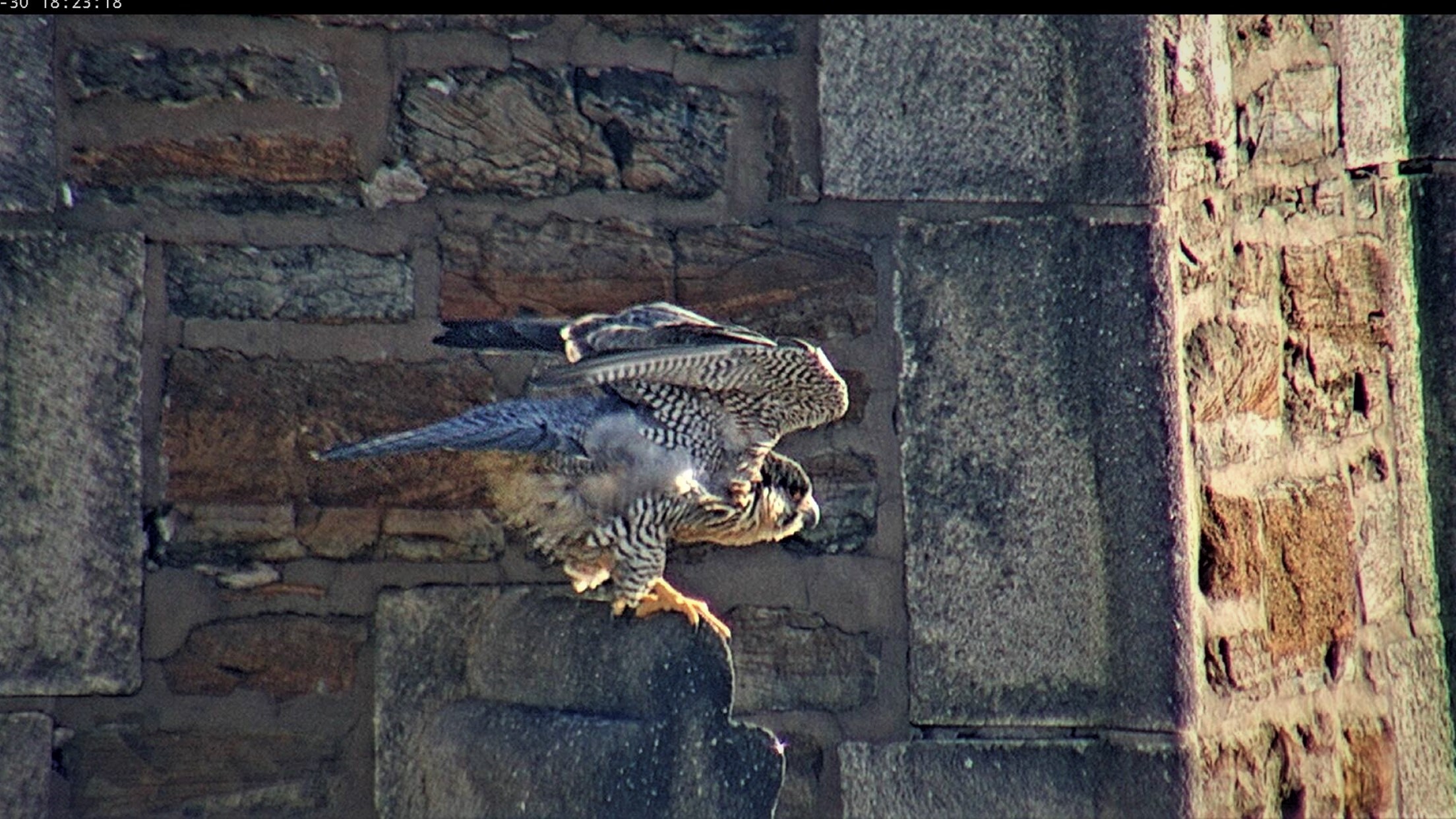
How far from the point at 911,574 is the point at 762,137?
0.97 m

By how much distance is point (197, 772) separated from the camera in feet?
10.4

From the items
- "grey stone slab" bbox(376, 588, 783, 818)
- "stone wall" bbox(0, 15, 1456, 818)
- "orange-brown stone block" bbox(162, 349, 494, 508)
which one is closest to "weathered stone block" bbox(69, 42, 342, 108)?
"stone wall" bbox(0, 15, 1456, 818)

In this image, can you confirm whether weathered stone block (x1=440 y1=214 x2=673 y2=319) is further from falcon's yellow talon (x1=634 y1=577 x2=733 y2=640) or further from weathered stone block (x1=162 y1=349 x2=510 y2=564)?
falcon's yellow talon (x1=634 y1=577 x2=733 y2=640)

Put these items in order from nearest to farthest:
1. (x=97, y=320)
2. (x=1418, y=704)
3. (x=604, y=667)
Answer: (x=604, y=667) < (x=97, y=320) < (x=1418, y=704)

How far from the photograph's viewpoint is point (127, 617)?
311 cm

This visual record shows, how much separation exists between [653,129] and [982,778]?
151 centimetres

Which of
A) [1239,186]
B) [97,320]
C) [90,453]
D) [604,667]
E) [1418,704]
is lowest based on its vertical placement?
[1418,704]

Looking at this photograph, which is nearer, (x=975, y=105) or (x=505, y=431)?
(x=505, y=431)

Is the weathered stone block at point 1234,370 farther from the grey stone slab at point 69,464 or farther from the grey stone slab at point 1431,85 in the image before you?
the grey stone slab at point 69,464

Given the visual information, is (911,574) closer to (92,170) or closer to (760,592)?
(760,592)

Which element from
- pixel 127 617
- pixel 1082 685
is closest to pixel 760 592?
pixel 1082 685

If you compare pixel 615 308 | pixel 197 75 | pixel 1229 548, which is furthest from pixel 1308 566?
pixel 197 75

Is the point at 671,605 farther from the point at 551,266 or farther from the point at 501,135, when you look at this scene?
the point at 501,135

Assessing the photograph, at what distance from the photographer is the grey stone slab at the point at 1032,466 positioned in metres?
3.22
